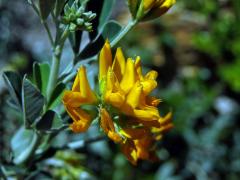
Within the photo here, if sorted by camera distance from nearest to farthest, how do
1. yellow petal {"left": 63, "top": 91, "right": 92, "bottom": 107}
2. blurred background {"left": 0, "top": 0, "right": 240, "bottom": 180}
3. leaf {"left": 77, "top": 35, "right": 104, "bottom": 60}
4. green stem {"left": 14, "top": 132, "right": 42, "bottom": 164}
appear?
yellow petal {"left": 63, "top": 91, "right": 92, "bottom": 107} < leaf {"left": 77, "top": 35, "right": 104, "bottom": 60} < green stem {"left": 14, "top": 132, "right": 42, "bottom": 164} < blurred background {"left": 0, "top": 0, "right": 240, "bottom": 180}

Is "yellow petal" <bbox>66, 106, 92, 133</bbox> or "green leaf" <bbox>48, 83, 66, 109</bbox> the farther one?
"green leaf" <bbox>48, 83, 66, 109</bbox>

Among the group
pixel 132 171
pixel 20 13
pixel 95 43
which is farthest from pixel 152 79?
pixel 20 13

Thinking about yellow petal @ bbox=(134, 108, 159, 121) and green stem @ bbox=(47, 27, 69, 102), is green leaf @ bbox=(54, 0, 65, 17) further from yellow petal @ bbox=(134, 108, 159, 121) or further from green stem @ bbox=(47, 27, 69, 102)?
yellow petal @ bbox=(134, 108, 159, 121)

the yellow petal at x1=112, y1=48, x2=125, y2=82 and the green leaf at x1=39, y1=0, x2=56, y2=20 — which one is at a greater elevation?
the green leaf at x1=39, y1=0, x2=56, y2=20

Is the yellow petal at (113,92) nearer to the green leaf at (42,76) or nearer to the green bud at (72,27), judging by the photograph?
the green bud at (72,27)

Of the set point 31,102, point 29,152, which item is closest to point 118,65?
point 31,102

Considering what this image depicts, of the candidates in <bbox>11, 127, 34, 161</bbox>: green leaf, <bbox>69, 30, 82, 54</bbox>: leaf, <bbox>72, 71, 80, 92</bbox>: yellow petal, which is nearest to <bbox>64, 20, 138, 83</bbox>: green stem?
<bbox>69, 30, 82, 54</bbox>: leaf

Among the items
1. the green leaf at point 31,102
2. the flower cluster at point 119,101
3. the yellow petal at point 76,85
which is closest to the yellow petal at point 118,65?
the flower cluster at point 119,101
